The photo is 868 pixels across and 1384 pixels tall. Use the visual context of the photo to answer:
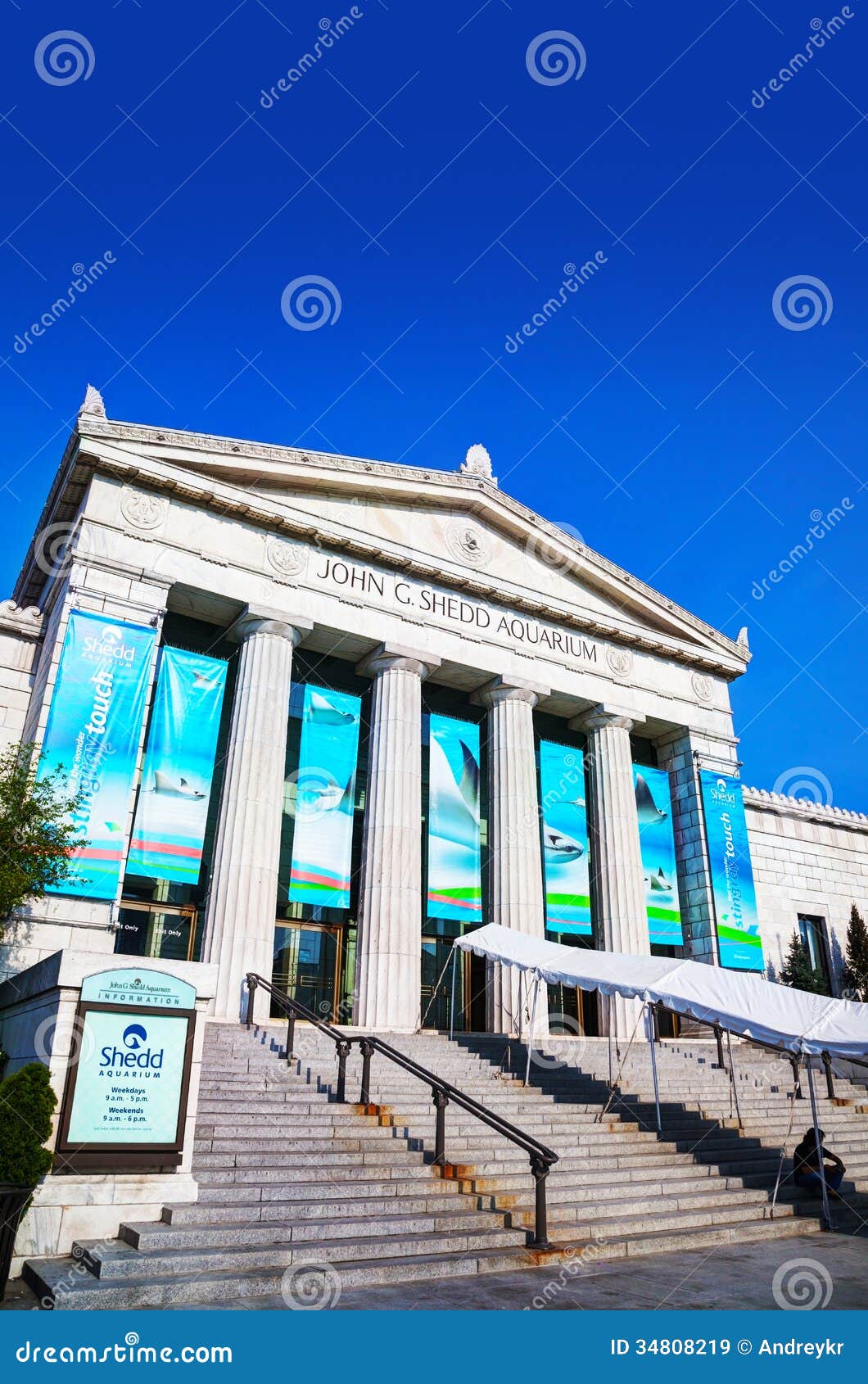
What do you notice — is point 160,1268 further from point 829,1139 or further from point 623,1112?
point 829,1139

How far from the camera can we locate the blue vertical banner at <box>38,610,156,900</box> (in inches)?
694

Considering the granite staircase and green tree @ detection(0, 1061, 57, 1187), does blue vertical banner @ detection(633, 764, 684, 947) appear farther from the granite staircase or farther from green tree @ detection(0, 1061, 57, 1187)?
green tree @ detection(0, 1061, 57, 1187)

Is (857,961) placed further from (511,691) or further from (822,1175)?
(822,1175)

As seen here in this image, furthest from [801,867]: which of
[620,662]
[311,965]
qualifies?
[311,965]

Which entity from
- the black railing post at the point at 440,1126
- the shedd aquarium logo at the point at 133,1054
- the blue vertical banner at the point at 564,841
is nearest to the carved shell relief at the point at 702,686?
the blue vertical banner at the point at 564,841

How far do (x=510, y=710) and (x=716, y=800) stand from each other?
740cm

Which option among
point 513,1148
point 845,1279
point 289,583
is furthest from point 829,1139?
point 289,583

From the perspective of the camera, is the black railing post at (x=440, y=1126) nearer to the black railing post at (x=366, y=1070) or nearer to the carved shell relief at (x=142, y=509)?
the black railing post at (x=366, y=1070)

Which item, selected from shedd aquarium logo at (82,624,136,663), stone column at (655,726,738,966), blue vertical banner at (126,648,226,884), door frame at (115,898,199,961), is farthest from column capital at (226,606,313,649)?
stone column at (655,726,738,966)

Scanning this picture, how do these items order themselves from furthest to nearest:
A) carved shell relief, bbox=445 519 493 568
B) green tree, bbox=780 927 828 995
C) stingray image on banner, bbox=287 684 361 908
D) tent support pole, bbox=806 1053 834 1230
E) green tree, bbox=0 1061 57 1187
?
green tree, bbox=780 927 828 995, carved shell relief, bbox=445 519 493 568, stingray image on banner, bbox=287 684 361 908, tent support pole, bbox=806 1053 834 1230, green tree, bbox=0 1061 57 1187

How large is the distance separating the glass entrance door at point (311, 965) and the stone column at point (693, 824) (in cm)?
976

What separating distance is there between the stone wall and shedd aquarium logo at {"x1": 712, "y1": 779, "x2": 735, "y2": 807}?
2852 millimetres

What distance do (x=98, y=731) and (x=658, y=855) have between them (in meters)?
16.0

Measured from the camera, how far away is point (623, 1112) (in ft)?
53.4
